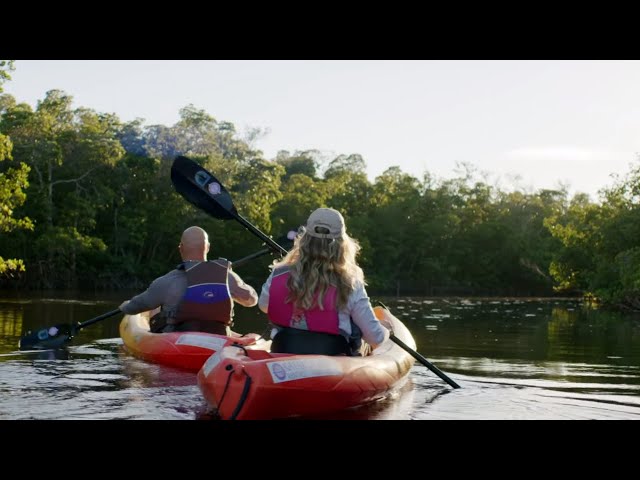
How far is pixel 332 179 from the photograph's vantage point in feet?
170

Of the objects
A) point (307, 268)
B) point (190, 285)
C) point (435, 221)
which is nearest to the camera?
point (307, 268)

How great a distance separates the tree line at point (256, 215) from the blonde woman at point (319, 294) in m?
10.7

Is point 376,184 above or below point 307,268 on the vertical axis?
above

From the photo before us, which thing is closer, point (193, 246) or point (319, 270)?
point (319, 270)

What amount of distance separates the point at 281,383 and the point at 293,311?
1.65 ft

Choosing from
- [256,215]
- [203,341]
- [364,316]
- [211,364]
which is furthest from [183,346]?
[256,215]

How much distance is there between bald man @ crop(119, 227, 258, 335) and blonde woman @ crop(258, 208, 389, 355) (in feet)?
7.20

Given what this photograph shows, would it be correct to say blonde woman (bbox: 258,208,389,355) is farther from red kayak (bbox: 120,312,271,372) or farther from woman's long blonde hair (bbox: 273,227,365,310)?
red kayak (bbox: 120,312,271,372)

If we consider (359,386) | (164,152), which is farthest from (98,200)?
(359,386)

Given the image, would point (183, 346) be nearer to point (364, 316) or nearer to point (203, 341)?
point (203, 341)

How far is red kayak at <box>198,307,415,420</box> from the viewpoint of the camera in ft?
16.7

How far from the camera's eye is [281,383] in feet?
16.9
